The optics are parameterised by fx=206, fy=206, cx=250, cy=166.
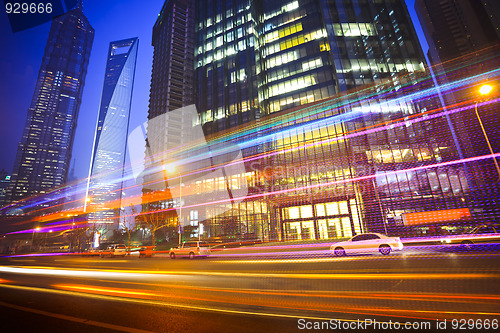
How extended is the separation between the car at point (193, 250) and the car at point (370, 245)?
37.3 feet

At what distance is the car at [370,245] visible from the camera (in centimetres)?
1270

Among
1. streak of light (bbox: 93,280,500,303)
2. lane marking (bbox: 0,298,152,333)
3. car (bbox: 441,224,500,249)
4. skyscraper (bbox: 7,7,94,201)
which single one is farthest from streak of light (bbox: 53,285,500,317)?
skyscraper (bbox: 7,7,94,201)

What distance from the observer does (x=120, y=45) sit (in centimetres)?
18075

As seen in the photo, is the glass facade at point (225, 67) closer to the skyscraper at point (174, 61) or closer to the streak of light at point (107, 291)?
the skyscraper at point (174, 61)

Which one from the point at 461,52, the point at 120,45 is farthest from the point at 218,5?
the point at 120,45

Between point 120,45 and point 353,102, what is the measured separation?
727 feet

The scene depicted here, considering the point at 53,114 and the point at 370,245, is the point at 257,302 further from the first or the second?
the point at 53,114

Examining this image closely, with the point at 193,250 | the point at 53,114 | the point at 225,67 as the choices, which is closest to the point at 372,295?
the point at 193,250

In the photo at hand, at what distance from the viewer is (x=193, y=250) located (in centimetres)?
1933

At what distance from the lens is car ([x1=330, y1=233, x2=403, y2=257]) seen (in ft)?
41.7

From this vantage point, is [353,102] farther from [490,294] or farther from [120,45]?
[120,45]

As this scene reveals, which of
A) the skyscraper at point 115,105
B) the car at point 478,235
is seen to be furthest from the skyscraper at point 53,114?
the car at point 478,235

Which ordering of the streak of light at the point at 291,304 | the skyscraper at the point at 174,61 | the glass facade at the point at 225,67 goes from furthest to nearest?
the skyscraper at the point at 174,61 < the glass facade at the point at 225,67 < the streak of light at the point at 291,304

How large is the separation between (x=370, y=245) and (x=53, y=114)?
631ft
